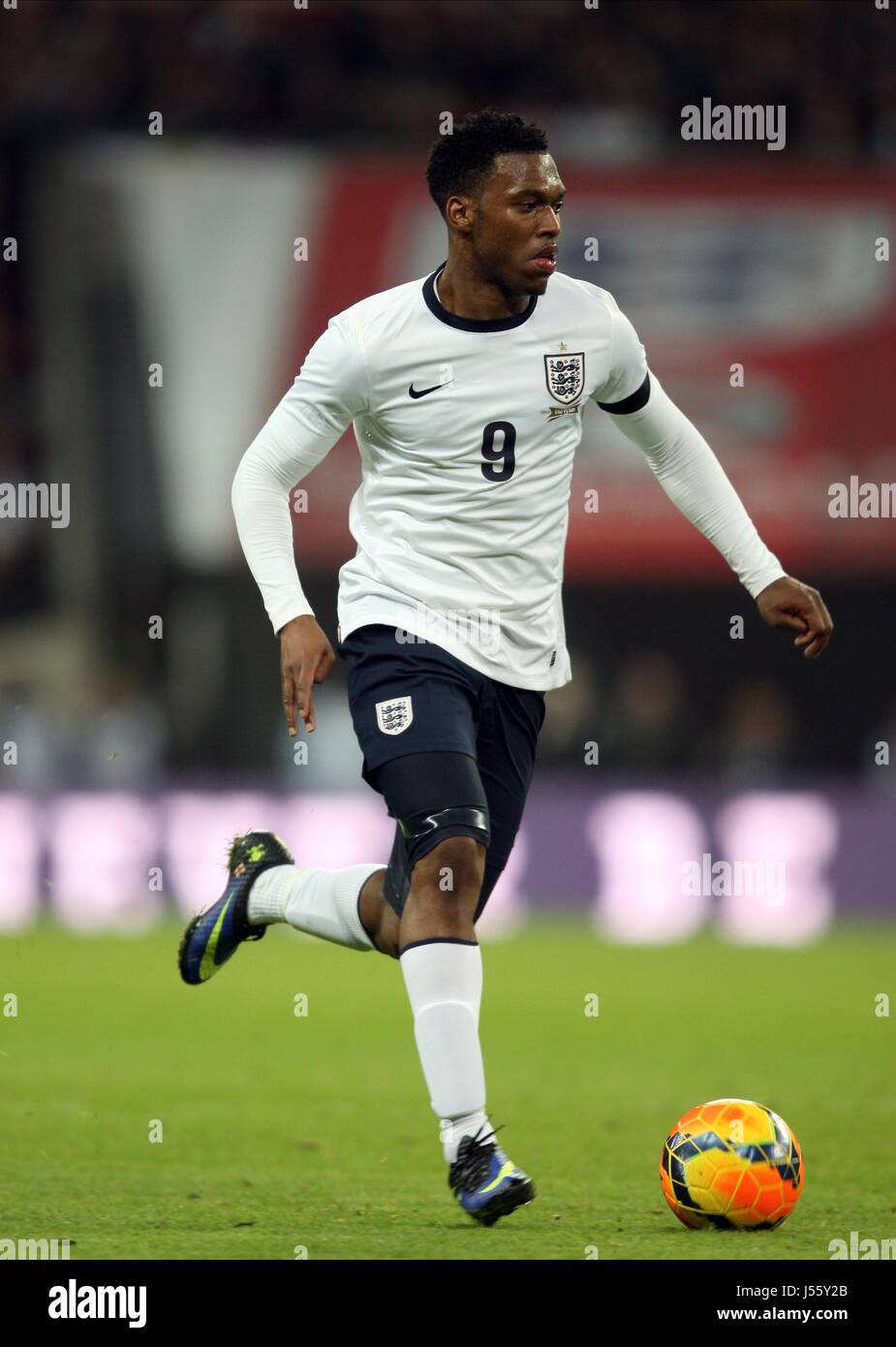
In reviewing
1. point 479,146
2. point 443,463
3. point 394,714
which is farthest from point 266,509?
point 479,146

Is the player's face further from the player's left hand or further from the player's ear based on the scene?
the player's left hand

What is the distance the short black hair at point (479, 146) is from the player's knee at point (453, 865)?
1546 millimetres

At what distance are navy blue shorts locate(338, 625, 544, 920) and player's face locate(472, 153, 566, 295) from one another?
90 centimetres

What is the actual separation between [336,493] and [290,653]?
10973 mm

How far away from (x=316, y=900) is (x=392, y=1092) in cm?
217

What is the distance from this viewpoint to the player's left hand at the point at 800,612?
5371mm

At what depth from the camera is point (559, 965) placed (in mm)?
12195

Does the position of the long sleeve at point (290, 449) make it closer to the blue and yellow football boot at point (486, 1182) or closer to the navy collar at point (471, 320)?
the navy collar at point (471, 320)

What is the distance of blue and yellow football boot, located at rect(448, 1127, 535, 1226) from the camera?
4625 mm

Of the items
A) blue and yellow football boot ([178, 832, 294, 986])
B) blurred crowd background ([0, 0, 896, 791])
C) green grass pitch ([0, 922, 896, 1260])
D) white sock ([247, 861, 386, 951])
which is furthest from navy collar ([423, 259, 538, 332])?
blurred crowd background ([0, 0, 896, 791])

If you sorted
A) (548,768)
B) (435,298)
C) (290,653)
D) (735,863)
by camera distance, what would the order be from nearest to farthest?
(290,653) < (435,298) < (735,863) < (548,768)

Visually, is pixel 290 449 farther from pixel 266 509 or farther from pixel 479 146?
pixel 479 146

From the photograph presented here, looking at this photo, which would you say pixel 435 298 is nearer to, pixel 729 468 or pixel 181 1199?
pixel 181 1199

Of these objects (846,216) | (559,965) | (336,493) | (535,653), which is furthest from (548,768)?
(535,653)
